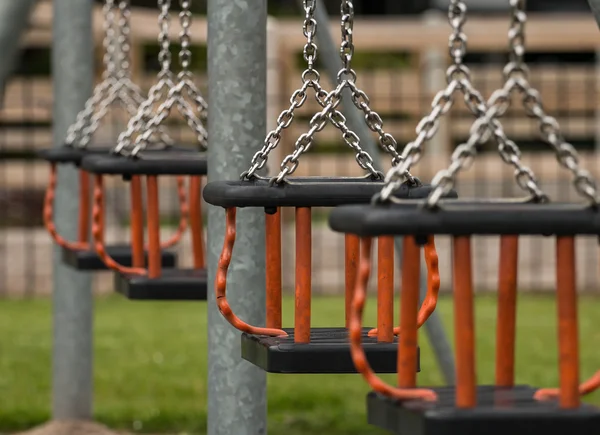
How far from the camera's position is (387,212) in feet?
8.16

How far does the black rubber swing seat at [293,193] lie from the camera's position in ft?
11.0

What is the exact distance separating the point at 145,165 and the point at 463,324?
226 cm

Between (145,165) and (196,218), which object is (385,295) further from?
(196,218)

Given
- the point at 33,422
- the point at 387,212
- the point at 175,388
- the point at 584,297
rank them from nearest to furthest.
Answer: the point at 387,212, the point at 33,422, the point at 175,388, the point at 584,297

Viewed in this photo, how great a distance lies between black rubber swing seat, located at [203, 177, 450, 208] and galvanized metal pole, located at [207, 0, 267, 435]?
417 millimetres

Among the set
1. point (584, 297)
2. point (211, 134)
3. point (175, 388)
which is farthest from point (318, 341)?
point (584, 297)

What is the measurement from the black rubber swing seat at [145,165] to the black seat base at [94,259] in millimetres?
497

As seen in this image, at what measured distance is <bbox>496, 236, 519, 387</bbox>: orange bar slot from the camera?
8.82 feet

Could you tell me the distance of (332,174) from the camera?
1195 cm

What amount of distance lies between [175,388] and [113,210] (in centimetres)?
510

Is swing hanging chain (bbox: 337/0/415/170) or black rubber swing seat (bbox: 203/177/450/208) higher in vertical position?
swing hanging chain (bbox: 337/0/415/170)

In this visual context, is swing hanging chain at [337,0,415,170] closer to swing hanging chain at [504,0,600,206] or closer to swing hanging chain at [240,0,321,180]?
swing hanging chain at [240,0,321,180]

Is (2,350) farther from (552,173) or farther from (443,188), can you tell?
(443,188)

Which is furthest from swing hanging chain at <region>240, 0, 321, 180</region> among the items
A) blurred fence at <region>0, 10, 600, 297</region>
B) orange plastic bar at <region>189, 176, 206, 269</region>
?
blurred fence at <region>0, 10, 600, 297</region>
